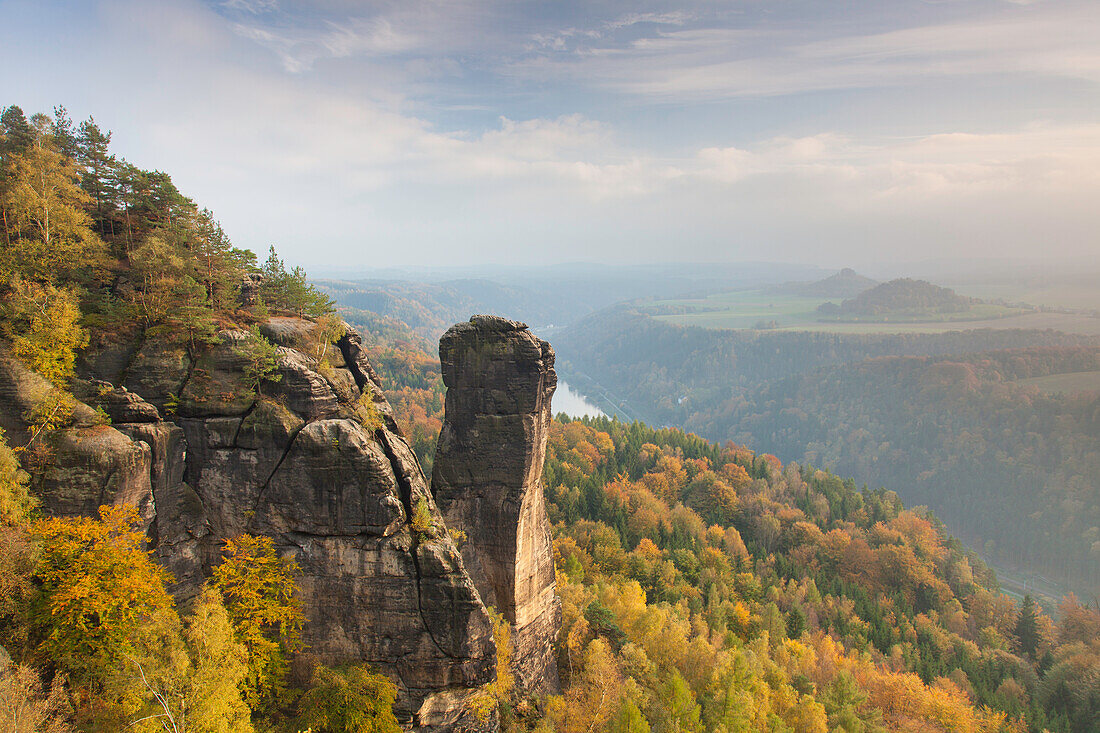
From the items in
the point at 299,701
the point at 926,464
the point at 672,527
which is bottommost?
the point at 926,464

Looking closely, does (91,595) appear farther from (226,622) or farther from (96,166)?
(96,166)

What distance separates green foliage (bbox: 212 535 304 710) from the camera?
66.5ft

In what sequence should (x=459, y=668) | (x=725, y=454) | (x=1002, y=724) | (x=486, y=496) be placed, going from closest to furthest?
1. (x=459, y=668)
2. (x=486, y=496)
3. (x=1002, y=724)
4. (x=725, y=454)

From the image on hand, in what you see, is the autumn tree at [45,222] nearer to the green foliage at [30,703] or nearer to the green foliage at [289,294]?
the green foliage at [289,294]

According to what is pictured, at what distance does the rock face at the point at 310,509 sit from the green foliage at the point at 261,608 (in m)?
0.51

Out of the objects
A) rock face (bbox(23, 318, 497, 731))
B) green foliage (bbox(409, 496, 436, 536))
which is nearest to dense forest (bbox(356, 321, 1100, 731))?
rock face (bbox(23, 318, 497, 731))

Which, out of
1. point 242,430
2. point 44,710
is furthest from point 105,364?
point 44,710

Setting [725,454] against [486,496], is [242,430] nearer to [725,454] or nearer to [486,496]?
[486,496]

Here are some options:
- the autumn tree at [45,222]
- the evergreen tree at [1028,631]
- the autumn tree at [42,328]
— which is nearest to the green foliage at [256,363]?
the autumn tree at [42,328]

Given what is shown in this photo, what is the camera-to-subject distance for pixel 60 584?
706 inches

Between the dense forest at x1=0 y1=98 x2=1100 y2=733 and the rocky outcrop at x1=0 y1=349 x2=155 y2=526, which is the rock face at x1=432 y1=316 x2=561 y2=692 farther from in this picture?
the rocky outcrop at x1=0 y1=349 x2=155 y2=526

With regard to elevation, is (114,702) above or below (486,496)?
below

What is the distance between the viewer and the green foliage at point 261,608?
2028cm

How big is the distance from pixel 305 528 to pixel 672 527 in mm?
69819
